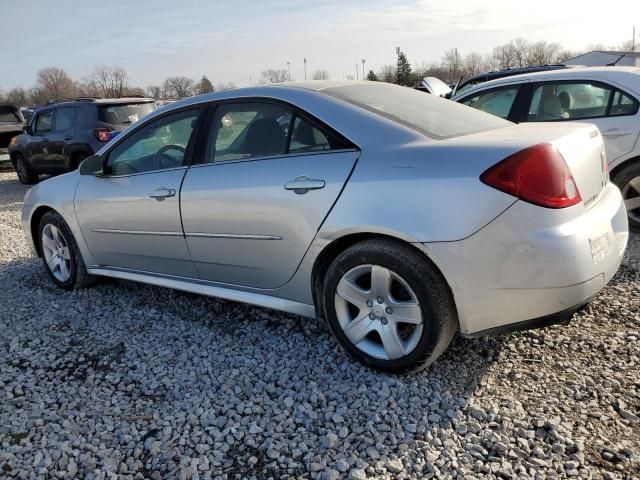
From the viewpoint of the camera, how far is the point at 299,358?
122 inches

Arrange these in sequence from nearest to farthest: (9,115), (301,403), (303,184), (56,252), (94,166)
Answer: (301,403) < (303,184) < (94,166) < (56,252) < (9,115)

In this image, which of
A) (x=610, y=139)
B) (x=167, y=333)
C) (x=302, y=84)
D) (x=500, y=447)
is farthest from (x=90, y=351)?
(x=610, y=139)

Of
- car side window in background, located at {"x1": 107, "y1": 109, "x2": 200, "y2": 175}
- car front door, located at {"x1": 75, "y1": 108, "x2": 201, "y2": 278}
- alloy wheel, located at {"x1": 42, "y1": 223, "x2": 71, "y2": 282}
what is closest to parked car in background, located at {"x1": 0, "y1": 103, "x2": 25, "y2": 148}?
alloy wheel, located at {"x1": 42, "y1": 223, "x2": 71, "y2": 282}

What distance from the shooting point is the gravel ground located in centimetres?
222

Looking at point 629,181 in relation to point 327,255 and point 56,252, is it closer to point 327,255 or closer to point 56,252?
point 327,255

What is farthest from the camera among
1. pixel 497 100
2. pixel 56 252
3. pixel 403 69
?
pixel 403 69

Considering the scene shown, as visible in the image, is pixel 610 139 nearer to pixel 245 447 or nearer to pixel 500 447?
pixel 500 447

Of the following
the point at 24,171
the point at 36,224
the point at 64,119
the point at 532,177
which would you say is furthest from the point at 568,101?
the point at 24,171

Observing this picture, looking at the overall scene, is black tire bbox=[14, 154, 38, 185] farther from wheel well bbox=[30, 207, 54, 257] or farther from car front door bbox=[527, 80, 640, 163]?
car front door bbox=[527, 80, 640, 163]

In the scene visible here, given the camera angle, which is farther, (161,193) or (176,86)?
(176,86)

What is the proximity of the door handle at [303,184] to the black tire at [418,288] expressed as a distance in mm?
370

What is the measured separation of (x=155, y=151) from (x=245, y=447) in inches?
88.7

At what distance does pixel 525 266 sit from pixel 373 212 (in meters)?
0.73

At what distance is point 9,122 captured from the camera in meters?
15.1
